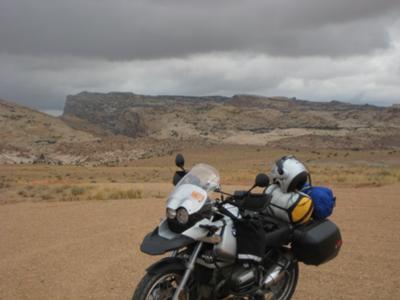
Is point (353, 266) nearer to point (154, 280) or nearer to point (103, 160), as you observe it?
point (154, 280)

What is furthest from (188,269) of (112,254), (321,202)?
(112,254)

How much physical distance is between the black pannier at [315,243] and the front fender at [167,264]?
4.60ft

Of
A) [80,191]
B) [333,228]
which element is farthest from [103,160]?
[333,228]

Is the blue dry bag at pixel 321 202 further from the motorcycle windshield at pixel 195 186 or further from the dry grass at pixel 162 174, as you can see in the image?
the dry grass at pixel 162 174

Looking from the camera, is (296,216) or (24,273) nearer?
(296,216)

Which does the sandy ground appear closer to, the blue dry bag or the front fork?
the blue dry bag

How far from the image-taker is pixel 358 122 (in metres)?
113

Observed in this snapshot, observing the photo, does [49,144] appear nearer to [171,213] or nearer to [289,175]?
[289,175]

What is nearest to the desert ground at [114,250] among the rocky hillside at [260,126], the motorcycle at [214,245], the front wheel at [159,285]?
the motorcycle at [214,245]

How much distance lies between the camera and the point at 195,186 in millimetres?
4613

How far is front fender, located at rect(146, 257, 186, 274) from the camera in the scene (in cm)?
443

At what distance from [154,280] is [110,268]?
321cm

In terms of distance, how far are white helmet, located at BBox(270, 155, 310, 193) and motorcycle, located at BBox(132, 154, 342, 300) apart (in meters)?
0.40

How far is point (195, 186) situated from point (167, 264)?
763 millimetres
